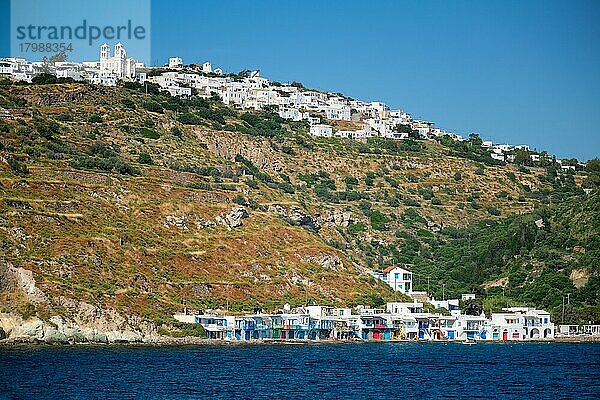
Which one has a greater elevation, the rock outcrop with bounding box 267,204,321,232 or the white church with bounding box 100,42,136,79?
the white church with bounding box 100,42,136,79

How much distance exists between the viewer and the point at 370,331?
87250 millimetres

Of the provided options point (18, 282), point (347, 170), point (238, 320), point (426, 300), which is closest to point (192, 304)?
point (238, 320)

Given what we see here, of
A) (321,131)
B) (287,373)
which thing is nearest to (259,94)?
(321,131)

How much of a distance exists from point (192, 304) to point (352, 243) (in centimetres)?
3185

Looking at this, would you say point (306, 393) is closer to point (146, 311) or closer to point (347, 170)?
point (146, 311)

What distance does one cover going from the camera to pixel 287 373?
61.2 metres

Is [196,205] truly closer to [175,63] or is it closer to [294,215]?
[294,215]

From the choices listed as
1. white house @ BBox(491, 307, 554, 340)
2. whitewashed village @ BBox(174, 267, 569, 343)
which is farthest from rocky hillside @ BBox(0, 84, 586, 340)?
white house @ BBox(491, 307, 554, 340)

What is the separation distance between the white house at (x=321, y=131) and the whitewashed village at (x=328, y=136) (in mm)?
183

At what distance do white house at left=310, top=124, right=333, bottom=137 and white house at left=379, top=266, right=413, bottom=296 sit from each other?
46996mm

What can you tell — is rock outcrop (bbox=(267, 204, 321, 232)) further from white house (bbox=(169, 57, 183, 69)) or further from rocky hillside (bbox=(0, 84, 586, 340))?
white house (bbox=(169, 57, 183, 69))

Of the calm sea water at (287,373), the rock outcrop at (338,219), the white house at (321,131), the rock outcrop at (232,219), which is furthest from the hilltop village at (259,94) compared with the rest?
the calm sea water at (287,373)

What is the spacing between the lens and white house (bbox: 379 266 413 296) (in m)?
96.8

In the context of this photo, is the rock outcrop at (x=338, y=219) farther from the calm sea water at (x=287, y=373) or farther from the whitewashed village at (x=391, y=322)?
the calm sea water at (x=287, y=373)
